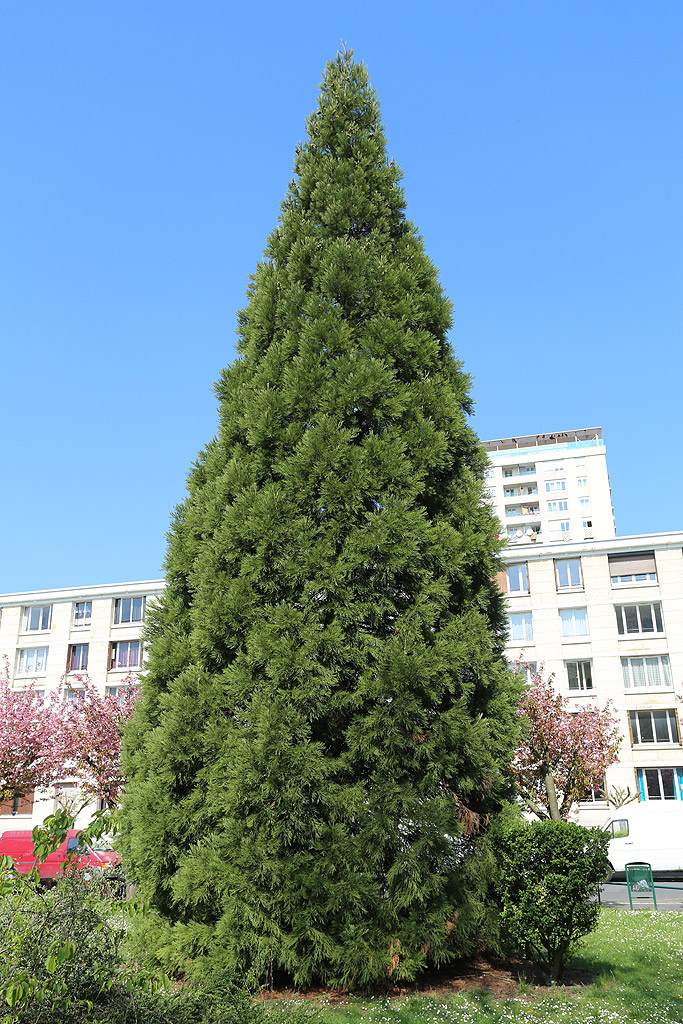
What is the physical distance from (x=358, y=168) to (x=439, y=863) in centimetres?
815

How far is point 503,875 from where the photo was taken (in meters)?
6.85

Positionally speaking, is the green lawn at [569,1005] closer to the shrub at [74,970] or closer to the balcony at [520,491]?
the shrub at [74,970]

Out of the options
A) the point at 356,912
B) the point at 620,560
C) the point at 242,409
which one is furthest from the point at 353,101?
the point at 620,560

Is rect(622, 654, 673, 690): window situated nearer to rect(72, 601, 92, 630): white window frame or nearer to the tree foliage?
the tree foliage

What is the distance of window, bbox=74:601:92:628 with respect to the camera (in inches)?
1908

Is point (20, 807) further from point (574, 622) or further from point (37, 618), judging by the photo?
point (574, 622)

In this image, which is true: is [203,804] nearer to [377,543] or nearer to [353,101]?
[377,543]

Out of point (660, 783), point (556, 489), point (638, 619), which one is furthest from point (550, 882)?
Answer: point (556, 489)

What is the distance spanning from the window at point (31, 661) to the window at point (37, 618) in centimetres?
130

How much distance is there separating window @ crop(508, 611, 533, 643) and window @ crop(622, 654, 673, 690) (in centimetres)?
532

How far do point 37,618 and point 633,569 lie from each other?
3743 cm

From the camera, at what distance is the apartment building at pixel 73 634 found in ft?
155

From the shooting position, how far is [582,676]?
1625 inches

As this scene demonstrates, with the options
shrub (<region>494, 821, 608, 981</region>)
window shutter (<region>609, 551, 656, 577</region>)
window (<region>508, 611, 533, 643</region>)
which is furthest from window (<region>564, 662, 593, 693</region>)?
shrub (<region>494, 821, 608, 981</region>)
